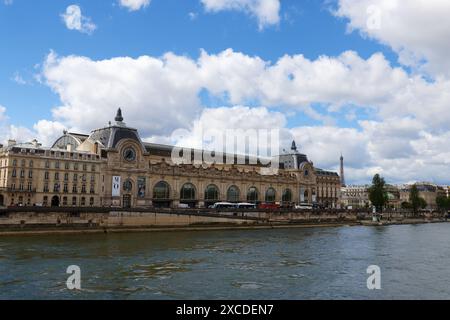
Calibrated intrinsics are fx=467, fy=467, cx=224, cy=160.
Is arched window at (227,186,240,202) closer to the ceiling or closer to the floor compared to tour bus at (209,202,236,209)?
closer to the ceiling

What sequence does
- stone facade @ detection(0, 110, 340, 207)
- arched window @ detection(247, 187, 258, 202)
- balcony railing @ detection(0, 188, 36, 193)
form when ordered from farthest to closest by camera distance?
arched window @ detection(247, 187, 258, 202) → stone facade @ detection(0, 110, 340, 207) → balcony railing @ detection(0, 188, 36, 193)

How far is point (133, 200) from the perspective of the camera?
101m

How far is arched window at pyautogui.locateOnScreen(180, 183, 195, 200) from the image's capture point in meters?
111

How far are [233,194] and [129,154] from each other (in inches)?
1328

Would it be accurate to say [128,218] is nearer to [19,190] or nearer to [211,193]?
[19,190]

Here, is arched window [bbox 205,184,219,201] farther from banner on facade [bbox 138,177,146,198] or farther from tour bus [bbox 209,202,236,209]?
banner on facade [bbox 138,177,146,198]

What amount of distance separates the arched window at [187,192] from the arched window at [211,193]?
14.7 feet

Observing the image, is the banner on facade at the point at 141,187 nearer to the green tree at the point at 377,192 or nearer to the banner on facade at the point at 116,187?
the banner on facade at the point at 116,187

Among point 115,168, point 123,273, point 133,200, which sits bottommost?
point 123,273

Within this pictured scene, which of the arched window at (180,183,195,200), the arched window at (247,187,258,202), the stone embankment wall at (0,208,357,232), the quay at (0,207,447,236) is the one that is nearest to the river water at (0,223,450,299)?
the quay at (0,207,447,236)

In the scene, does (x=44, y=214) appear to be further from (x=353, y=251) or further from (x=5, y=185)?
(x=353, y=251)

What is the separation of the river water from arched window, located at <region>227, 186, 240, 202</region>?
6880cm

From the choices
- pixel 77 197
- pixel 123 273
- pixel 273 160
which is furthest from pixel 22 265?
pixel 273 160
